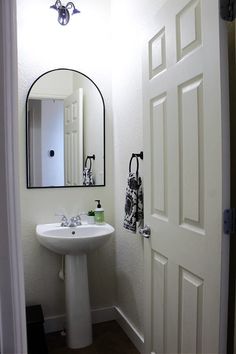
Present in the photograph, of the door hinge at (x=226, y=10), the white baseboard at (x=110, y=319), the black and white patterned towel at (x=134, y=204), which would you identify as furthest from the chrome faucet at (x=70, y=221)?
the door hinge at (x=226, y=10)

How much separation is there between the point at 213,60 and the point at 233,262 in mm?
766

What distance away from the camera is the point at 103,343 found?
209 centimetres

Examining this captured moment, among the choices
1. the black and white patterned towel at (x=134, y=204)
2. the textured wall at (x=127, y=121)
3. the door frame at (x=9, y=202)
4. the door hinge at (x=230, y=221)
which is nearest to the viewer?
the door frame at (x=9, y=202)

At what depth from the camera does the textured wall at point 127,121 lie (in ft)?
6.22

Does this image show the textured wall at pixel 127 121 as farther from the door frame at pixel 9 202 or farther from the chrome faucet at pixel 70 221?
the door frame at pixel 9 202

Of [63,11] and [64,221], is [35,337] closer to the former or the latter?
[64,221]

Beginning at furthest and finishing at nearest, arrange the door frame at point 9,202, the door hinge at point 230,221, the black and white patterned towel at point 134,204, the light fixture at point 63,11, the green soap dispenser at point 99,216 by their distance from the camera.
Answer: the green soap dispenser at point 99,216
the light fixture at point 63,11
the black and white patterned towel at point 134,204
the door hinge at point 230,221
the door frame at point 9,202

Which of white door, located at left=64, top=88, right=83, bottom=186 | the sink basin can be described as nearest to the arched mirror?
white door, located at left=64, top=88, right=83, bottom=186

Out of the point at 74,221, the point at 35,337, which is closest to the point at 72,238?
the point at 74,221

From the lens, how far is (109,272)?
244 cm

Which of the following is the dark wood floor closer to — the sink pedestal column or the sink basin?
the sink pedestal column

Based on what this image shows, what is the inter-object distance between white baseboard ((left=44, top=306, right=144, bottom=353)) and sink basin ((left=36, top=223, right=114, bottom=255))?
27.4 inches

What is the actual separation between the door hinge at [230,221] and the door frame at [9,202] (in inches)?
27.7

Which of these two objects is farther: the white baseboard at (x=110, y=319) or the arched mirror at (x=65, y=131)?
the arched mirror at (x=65, y=131)
